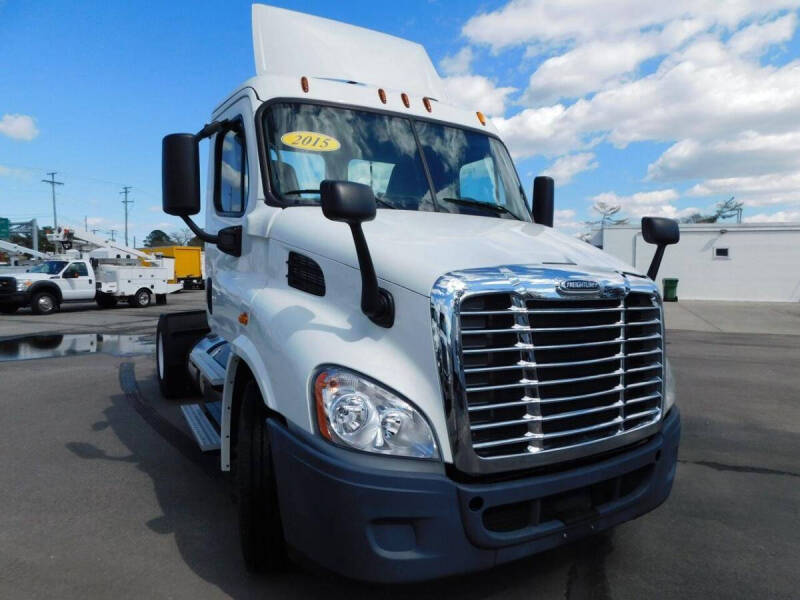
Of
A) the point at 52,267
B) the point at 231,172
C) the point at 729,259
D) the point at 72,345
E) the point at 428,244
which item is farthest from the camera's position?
the point at 729,259

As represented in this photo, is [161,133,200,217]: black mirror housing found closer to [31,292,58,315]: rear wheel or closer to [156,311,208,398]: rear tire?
[156,311,208,398]: rear tire

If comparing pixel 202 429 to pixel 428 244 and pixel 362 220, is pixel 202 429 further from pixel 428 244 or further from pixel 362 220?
pixel 362 220

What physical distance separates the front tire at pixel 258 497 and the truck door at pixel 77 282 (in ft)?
70.1

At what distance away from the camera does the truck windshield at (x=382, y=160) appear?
3.44 m

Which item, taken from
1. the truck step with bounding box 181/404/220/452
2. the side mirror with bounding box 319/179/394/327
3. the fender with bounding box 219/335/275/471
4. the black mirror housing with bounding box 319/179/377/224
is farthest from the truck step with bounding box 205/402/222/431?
the black mirror housing with bounding box 319/179/377/224

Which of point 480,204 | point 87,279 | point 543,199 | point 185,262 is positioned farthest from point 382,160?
point 185,262

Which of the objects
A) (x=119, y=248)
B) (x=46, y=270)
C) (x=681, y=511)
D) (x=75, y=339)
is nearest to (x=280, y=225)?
(x=681, y=511)

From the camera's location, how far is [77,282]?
21.4 m

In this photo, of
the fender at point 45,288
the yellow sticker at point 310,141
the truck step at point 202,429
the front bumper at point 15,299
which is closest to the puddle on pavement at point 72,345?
the truck step at point 202,429

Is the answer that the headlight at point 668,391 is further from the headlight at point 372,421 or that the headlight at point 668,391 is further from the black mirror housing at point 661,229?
the headlight at point 372,421

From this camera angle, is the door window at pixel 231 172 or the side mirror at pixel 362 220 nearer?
the side mirror at pixel 362 220

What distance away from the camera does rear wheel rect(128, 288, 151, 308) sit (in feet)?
76.8

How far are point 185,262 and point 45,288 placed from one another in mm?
14639

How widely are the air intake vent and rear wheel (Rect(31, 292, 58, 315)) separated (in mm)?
20751
